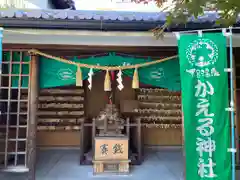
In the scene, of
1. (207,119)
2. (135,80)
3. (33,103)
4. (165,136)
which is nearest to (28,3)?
(33,103)

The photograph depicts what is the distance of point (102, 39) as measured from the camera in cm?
480

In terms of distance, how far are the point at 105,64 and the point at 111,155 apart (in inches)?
92.3

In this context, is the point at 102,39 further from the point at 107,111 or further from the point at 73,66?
the point at 107,111

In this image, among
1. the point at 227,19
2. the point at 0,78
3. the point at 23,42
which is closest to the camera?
the point at 227,19

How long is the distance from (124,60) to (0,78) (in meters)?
2.92

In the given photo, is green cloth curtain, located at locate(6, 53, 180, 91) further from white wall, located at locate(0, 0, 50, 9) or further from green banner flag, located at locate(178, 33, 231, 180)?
white wall, located at locate(0, 0, 50, 9)

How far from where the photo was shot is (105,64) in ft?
17.6

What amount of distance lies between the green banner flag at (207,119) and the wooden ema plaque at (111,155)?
2081 millimetres

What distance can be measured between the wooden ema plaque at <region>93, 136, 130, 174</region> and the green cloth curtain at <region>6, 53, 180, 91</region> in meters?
1.75

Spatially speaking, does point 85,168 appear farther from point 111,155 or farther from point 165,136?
point 165,136

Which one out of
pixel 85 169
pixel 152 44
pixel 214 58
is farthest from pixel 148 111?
pixel 214 58

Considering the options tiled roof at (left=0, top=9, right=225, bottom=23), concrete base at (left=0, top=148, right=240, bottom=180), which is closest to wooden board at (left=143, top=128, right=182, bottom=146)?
concrete base at (left=0, top=148, right=240, bottom=180)

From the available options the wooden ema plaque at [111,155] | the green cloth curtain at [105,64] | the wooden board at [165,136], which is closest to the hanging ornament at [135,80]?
the green cloth curtain at [105,64]

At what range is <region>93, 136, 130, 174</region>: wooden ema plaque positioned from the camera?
5.73 metres
